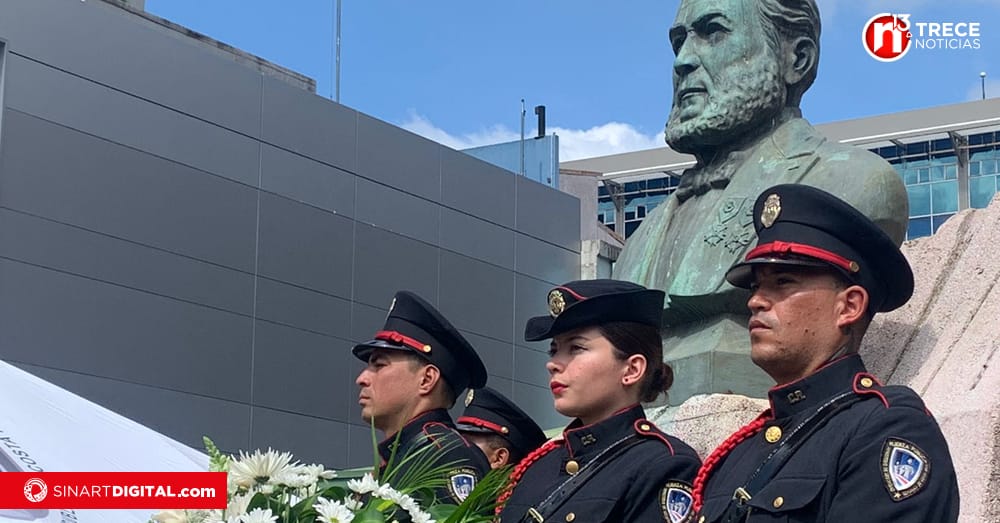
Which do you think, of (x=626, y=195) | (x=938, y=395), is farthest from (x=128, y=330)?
(x=626, y=195)

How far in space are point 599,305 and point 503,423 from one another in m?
1.79

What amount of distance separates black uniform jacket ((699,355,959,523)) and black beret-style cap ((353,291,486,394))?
1936 mm

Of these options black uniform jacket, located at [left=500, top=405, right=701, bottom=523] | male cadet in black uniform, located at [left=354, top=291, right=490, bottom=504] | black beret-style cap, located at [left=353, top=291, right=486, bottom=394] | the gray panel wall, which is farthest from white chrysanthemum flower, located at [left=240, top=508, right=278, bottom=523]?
Result: the gray panel wall

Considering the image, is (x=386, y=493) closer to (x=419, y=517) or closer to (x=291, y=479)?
(x=419, y=517)

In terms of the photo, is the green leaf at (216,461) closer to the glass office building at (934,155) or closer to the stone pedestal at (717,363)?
the stone pedestal at (717,363)

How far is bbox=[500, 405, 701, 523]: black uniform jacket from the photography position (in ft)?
13.3

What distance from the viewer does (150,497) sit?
5152 mm

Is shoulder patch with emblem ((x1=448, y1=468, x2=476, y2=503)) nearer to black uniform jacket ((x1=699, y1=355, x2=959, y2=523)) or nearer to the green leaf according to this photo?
the green leaf

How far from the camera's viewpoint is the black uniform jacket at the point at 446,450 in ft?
15.1

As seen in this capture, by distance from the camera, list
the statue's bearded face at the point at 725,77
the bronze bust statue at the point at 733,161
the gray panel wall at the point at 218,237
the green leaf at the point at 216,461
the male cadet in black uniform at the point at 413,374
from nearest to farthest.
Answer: the green leaf at the point at 216,461, the male cadet in black uniform at the point at 413,374, the bronze bust statue at the point at 733,161, the statue's bearded face at the point at 725,77, the gray panel wall at the point at 218,237

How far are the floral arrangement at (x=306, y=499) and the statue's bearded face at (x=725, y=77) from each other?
116 inches

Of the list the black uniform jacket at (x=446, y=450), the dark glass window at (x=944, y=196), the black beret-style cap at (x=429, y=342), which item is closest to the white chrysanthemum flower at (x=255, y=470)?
the black uniform jacket at (x=446, y=450)

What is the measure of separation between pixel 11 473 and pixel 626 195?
4238 cm

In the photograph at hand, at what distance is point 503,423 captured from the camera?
6047 millimetres
